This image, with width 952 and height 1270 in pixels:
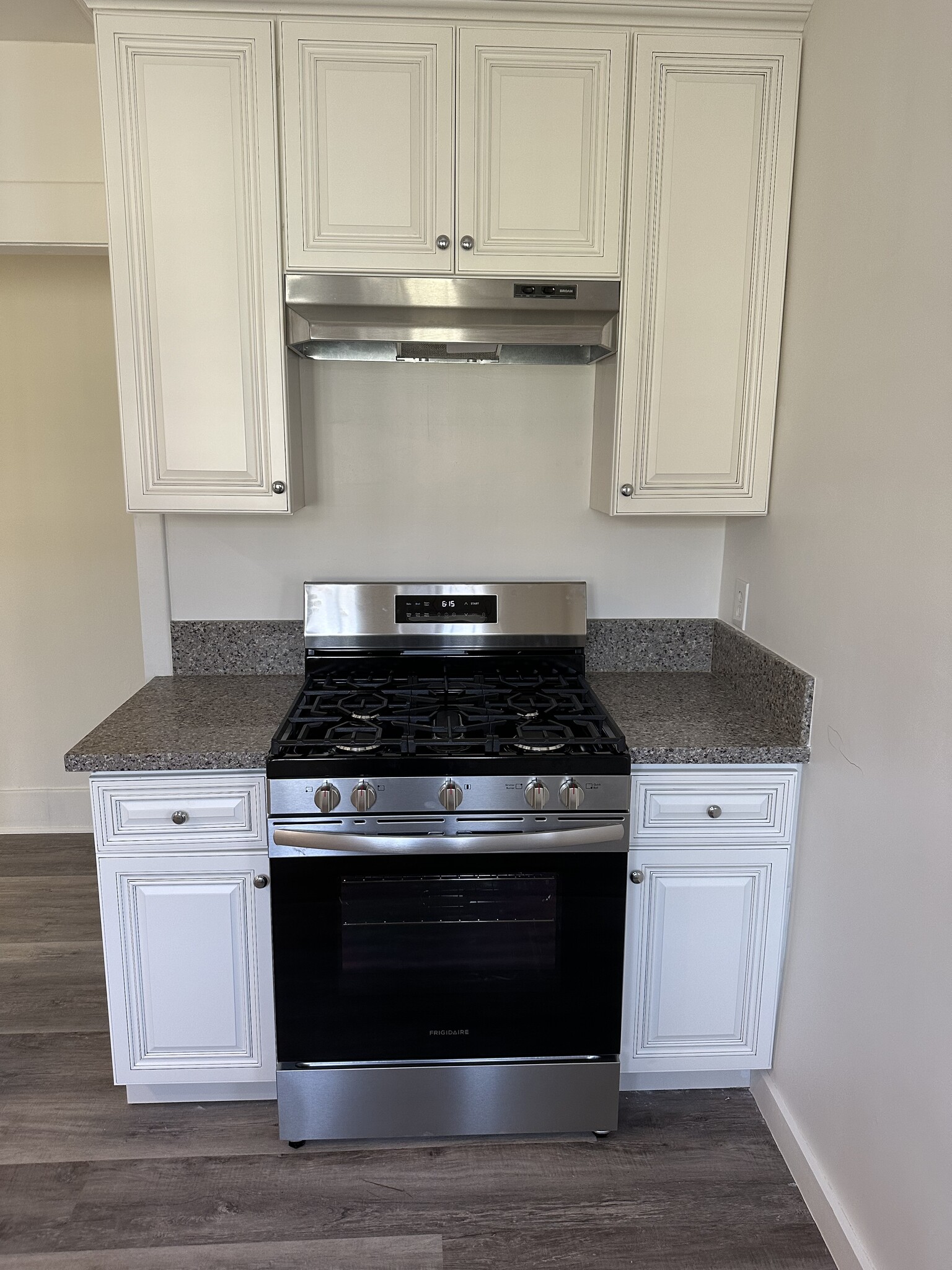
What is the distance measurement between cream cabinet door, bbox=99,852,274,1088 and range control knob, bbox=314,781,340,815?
0.25m

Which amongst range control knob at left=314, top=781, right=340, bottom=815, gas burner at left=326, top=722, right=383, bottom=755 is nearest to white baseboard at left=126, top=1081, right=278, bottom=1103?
range control knob at left=314, top=781, right=340, bottom=815

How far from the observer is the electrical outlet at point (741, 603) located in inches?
95.7

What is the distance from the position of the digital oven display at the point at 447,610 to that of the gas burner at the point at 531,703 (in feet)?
0.95

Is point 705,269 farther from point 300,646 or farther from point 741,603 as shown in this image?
point 300,646

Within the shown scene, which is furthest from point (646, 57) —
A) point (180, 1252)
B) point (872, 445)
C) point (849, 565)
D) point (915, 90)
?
point (180, 1252)

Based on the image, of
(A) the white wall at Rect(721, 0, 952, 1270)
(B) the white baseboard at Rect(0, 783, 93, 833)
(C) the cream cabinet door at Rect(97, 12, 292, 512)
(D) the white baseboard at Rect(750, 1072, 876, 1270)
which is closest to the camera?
(A) the white wall at Rect(721, 0, 952, 1270)

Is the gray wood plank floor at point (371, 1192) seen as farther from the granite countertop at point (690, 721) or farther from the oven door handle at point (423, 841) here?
the granite countertop at point (690, 721)

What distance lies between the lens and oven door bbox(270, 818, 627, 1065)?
1.93 m

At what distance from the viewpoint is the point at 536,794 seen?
1899 millimetres

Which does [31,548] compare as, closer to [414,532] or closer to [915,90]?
[414,532]

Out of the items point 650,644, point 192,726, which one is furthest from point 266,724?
point 650,644

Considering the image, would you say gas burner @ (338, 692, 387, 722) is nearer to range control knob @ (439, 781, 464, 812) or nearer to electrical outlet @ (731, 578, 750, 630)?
range control knob @ (439, 781, 464, 812)

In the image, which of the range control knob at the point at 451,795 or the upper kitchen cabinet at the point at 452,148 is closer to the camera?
the range control knob at the point at 451,795

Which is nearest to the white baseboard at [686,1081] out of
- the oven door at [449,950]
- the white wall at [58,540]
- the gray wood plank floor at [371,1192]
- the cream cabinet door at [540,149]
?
the gray wood plank floor at [371,1192]
